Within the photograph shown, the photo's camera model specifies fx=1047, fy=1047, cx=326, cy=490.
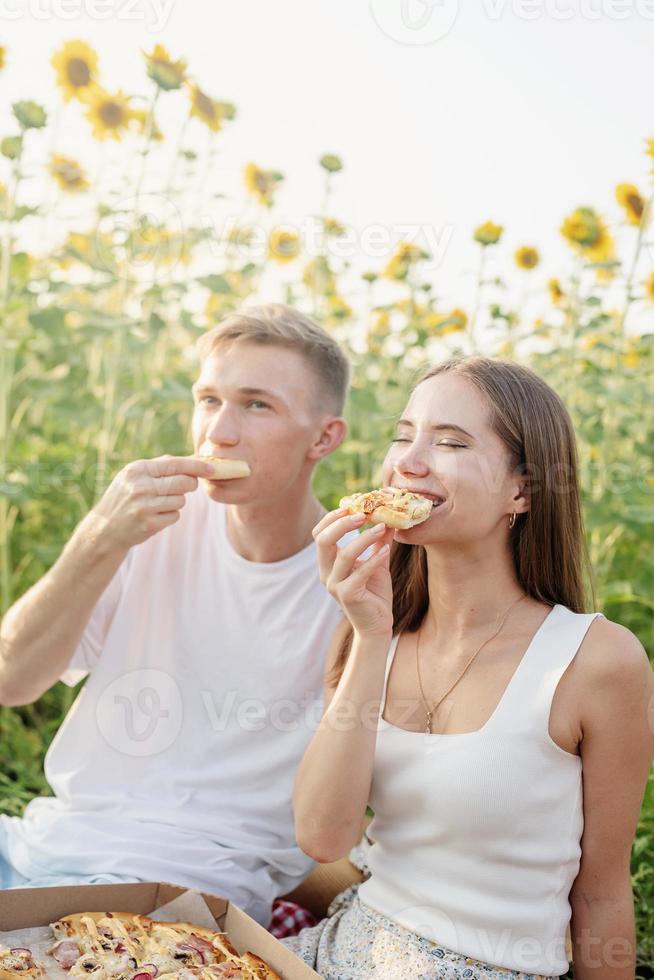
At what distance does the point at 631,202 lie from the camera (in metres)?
4.32

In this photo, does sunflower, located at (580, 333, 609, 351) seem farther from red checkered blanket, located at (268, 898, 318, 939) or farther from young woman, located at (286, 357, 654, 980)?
red checkered blanket, located at (268, 898, 318, 939)

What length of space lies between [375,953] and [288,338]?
1486mm

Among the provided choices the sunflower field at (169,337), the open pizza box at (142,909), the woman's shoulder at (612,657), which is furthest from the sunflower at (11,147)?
the woman's shoulder at (612,657)

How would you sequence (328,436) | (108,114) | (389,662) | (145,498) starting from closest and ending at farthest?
(389,662), (145,498), (328,436), (108,114)

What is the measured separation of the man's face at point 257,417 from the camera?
2587 mm

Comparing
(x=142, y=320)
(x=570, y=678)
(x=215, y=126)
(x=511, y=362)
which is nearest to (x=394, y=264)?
(x=215, y=126)

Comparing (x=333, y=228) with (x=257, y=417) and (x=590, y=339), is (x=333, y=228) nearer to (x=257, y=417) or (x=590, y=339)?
(x=590, y=339)

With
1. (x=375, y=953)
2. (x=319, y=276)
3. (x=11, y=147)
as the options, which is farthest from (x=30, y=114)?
(x=375, y=953)

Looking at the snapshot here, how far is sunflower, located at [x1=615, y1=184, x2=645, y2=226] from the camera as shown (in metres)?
4.30

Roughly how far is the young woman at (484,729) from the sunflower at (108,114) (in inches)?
99.2

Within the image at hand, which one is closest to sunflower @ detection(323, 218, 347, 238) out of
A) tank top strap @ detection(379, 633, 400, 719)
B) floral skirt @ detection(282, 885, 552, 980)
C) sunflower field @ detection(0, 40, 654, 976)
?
sunflower field @ detection(0, 40, 654, 976)

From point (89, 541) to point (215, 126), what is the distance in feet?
8.18

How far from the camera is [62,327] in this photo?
407cm

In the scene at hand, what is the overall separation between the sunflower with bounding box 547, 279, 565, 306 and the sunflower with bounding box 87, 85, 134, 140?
214cm
